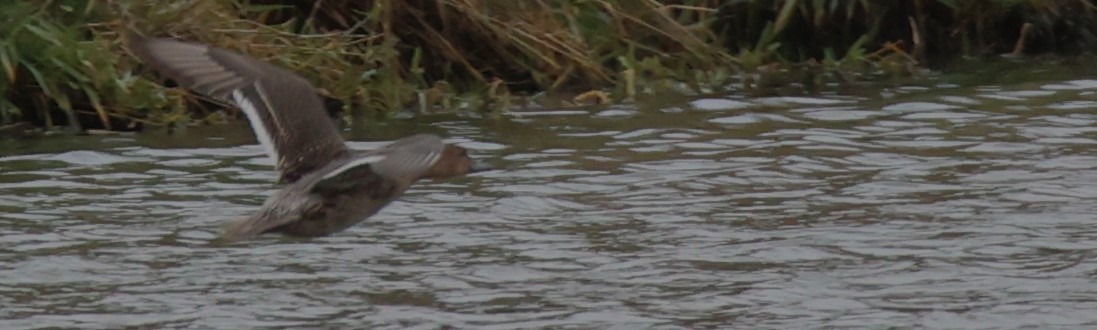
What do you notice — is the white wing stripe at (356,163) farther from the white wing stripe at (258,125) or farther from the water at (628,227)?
the white wing stripe at (258,125)

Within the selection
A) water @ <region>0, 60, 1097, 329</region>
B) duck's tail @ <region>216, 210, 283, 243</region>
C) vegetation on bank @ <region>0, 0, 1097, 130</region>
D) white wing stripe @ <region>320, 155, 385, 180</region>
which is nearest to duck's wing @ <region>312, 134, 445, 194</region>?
white wing stripe @ <region>320, 155, 385, 180</region>

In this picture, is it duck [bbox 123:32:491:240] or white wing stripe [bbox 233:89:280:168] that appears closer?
duck [bbox 123:32:491:240]

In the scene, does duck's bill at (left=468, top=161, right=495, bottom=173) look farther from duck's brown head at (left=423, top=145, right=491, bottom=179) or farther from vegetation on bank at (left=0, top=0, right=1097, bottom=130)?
vegetation on bank at (left=0, top=0, right=1097, bottom=130)

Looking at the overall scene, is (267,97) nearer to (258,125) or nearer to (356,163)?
(258,125)

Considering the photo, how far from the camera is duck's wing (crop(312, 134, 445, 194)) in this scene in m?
5.66

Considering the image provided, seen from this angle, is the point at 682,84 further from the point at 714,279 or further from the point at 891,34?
the point at 714,279

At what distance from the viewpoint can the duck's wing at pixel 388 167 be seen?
5.66 m

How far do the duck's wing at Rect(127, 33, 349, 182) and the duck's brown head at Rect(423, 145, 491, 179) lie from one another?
26 cm

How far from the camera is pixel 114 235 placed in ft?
22.2

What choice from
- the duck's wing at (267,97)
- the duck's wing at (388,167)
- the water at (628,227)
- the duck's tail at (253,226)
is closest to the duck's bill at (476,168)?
the water at (628,227)

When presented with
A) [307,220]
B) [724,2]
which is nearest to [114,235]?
[307,220]

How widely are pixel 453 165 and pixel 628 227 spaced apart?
2.13 feet

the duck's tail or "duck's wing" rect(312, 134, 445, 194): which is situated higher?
"duck's wing" rect(312, 134, 445, 194)

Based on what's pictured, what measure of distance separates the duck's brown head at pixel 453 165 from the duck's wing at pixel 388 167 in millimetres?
441
